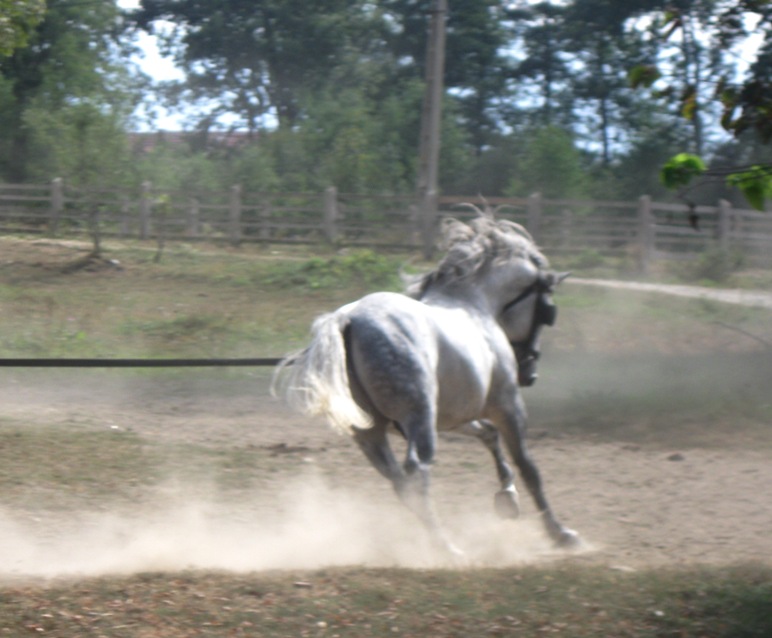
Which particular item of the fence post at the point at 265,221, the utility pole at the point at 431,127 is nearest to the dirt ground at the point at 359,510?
the utility pole at the point at 431,127

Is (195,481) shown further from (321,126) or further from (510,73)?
(510,73)

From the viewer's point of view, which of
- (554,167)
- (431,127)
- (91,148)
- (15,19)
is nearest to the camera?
(15,19)

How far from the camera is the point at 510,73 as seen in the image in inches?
1515

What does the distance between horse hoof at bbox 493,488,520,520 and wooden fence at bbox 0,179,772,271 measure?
15.5 meters

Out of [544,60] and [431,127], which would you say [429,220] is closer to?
[431,127]

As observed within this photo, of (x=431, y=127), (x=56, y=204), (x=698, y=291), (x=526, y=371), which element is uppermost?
(x=431, y=127)

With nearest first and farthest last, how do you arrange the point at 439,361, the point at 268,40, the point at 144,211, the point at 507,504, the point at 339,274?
1. the point at 439,361
2. the point at 507,504
3. the point at 339,274
4. the point at 144,211
5. the point at 268,40

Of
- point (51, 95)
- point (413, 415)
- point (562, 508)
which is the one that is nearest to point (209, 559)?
point (413, 415)

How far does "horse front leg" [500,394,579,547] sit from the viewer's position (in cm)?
658

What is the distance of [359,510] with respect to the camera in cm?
738

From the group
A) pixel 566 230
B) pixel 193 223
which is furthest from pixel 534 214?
pixel 193 223

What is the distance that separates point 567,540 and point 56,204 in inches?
740

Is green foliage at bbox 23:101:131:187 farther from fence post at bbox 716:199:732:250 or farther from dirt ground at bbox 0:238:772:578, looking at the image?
fence post at bbox 716:199:732:250

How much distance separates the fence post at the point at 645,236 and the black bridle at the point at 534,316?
15358mm
